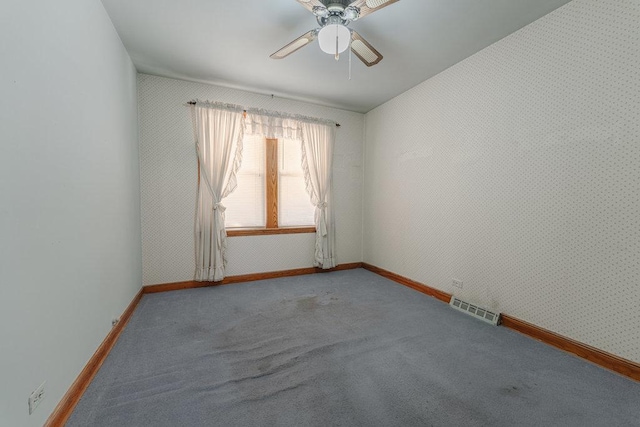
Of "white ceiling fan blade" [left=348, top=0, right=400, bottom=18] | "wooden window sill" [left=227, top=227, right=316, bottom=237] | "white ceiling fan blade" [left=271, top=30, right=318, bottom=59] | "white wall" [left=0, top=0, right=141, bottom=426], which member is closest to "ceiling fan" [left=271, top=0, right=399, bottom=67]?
"white ceiling fan blade" [left=348, top=0, right=400, bottom=18]

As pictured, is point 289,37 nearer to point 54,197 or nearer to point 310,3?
point 310,3

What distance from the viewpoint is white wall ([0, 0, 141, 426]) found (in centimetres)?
101

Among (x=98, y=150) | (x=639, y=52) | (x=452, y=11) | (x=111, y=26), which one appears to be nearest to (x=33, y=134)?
(x=98, y=150)

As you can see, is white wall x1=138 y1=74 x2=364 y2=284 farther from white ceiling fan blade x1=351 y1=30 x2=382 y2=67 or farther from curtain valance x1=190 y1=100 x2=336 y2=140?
white ceiling fan blade x1=351 y1=30 x2=382 y2=67

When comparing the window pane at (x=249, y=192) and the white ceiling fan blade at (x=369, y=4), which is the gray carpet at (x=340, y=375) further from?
the white ceiling fan blade at (x=369, y=4)

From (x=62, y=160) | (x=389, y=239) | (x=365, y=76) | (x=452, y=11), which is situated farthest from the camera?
(x=389, y=239)

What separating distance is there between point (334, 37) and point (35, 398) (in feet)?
7.96

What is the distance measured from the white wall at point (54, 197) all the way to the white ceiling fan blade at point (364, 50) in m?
1.77

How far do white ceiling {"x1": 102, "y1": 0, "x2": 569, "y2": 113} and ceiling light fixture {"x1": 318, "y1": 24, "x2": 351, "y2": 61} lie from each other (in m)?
0.51

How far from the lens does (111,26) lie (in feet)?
7.31

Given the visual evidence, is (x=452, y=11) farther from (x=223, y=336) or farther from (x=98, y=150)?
(x=223, y=336)

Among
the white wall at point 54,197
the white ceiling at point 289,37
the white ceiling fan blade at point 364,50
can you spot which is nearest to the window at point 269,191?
the white ceiling at point 289,37

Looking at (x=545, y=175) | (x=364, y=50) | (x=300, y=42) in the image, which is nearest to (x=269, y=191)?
(x=300, y=42)

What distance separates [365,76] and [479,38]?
1.17 m
